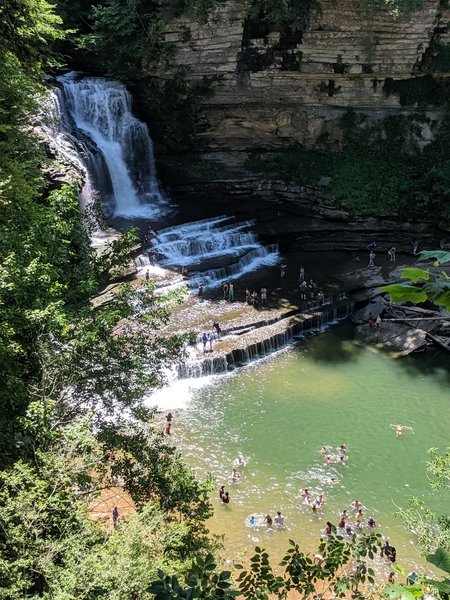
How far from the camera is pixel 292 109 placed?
1088 inches

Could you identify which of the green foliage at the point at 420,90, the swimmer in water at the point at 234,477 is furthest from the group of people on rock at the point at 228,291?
the green foliage at the point at 420,90

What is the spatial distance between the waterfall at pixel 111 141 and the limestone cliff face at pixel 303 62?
3792 mm

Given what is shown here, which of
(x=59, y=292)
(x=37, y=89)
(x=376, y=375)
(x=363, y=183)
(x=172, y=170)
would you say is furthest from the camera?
(x=172, y=170)

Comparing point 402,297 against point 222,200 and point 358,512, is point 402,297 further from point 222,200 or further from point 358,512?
point 222,200

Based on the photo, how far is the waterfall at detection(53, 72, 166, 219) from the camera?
987 inches

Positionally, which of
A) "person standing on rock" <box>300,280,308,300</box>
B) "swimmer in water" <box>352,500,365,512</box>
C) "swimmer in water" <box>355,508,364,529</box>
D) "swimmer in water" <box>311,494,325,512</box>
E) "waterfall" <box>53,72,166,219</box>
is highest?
"waterfall" <box>53,72,166,219</box>

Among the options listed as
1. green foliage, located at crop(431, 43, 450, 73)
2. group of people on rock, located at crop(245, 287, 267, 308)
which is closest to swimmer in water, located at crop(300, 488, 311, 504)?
group of people on rock, located at crop(245, 287, 267, 308)

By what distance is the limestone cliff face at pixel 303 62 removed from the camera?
24.1 metres


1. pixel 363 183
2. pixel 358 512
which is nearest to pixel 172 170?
pixel 363 183

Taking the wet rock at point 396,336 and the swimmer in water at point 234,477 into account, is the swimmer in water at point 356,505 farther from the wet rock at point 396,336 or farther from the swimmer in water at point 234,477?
the wet rock at point 396,336

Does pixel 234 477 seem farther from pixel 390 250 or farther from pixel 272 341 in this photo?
pixel 390 250

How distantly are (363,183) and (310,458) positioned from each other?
17.2 metres

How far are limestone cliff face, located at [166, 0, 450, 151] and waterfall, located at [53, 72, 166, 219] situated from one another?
3792mm

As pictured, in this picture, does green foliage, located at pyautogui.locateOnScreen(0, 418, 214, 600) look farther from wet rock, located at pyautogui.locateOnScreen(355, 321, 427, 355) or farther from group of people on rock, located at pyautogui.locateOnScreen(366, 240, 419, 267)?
group of people on rock, located at pyautogui.locateOnScreen(366, 240, 419, 267)
